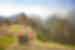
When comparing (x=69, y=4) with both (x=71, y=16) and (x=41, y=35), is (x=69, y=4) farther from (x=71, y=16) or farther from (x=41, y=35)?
(x=41, y=35)

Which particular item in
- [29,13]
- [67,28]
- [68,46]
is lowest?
[68,46]

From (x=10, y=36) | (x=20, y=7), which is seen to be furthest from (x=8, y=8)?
(x=10, y=36)

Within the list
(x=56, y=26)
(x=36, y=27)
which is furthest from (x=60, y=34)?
(x=36, y=27)

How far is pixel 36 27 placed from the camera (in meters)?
0.76

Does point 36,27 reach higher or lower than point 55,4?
lower

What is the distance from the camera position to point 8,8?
0.76m

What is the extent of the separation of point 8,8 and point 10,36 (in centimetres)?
20

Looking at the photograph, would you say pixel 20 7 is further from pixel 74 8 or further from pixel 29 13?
pixel 74 8

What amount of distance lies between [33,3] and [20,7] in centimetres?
9

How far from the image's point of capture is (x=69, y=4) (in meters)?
0.76

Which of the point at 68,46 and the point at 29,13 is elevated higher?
the point at 29,13

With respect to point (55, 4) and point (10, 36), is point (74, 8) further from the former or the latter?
point (10, 36)

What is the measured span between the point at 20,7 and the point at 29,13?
75 millimetres

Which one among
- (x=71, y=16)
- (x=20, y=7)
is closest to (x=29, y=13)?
(x=20, y=7)
